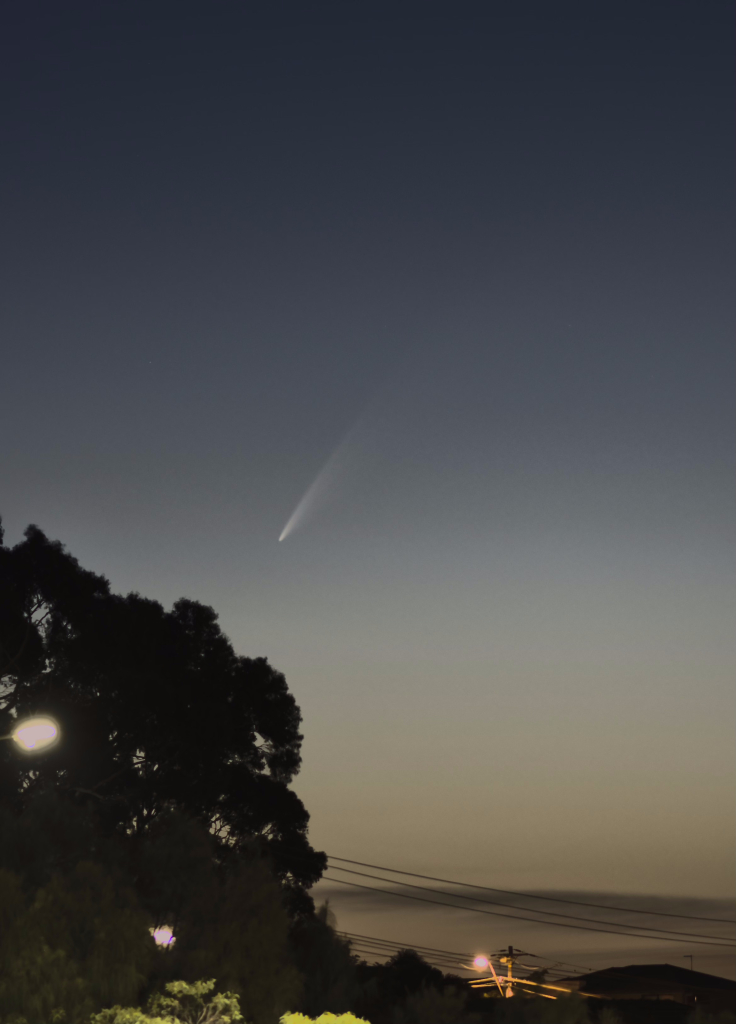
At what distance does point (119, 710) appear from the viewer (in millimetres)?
28938

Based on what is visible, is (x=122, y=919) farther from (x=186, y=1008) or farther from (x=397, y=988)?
(x=397, y=988)

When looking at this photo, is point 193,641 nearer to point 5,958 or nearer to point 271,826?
point 271,826

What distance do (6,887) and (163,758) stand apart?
41.9ft

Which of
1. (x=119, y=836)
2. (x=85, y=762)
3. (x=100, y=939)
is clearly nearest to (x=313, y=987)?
(x=119, y=836)

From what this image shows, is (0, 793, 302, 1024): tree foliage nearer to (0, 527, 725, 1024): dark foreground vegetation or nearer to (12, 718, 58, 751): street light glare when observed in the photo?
(0, 527, 725, 1024): dark foreground vegetation

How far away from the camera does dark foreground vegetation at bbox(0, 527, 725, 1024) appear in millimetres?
16531

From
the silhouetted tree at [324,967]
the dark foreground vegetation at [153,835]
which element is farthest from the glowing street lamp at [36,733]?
the silhouetted tree at [324,967]

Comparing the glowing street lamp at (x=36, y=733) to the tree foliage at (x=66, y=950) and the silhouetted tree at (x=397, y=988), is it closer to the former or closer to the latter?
the tree foliage at (x=66, y=950)

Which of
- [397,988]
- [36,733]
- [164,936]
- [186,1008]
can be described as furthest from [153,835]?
[397,988]

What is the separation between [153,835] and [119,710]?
6.73 metres

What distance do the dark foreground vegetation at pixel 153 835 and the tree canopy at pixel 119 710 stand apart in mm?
45

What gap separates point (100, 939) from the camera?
16.4 m

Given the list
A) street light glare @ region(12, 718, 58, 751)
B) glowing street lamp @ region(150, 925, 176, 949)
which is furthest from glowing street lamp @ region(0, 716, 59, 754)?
glowing street lamp @ region(150, 925, 176, 949)

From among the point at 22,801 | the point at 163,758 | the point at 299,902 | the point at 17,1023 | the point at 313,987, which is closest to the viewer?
the point at 17,1023
